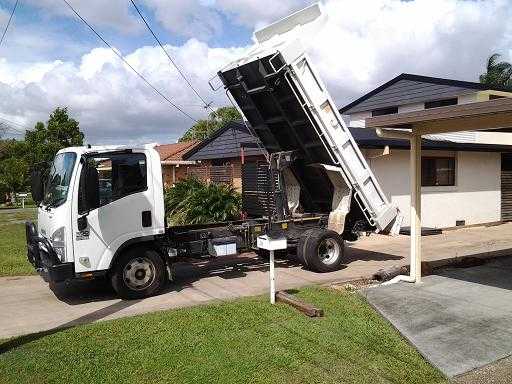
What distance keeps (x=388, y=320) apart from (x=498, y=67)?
36.5 m

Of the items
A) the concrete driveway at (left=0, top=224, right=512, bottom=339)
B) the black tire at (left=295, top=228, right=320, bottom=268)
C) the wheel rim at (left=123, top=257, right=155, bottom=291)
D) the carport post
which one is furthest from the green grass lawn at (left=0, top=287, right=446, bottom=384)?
the black tire at (left=295, top=228, right=320, bottom=268)

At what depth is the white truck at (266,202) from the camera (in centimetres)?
798

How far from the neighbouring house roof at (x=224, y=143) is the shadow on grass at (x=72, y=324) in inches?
416

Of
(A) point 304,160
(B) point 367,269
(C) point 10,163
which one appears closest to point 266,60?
(A) point 304,160

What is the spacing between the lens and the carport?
682cm

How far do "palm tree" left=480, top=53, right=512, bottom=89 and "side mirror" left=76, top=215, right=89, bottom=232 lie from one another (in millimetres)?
35998

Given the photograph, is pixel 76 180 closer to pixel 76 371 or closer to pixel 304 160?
pixel 76 371

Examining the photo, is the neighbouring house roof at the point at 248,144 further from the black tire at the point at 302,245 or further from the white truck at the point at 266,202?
the black tire at the point at 302,245

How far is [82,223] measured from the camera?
788cm

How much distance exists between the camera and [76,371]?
5.37 m

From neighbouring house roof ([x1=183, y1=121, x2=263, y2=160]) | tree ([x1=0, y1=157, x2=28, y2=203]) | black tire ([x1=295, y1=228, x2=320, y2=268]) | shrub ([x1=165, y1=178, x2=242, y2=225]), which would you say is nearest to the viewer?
black tire ([x1=295, y1=228, x2=320, y2=268])

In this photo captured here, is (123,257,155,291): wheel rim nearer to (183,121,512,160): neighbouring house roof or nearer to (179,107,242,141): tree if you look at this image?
(183,121,512,160): neighbouring house roof

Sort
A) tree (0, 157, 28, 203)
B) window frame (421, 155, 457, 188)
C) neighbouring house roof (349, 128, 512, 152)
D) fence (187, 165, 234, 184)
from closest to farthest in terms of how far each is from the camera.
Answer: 1. neighbouring house roof (349, 128, 512, 152)
2. window frame (421, 155, 457, 188)
3. fence (187, 165, 234, 184)
4. tree (0, 157, 28, 203)

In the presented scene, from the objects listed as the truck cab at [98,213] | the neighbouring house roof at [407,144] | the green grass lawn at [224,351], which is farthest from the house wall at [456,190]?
the green grass lawn at [224,351]
